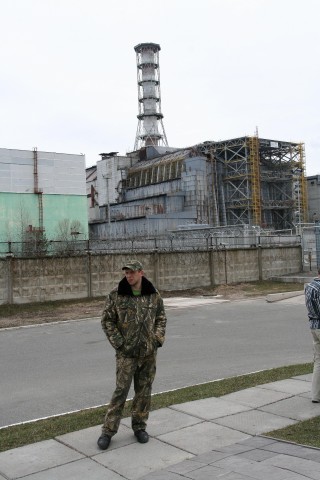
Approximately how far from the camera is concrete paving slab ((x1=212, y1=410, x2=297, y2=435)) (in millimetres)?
5711

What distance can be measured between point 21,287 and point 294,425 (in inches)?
706

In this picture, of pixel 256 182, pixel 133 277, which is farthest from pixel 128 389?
pixel 256 182

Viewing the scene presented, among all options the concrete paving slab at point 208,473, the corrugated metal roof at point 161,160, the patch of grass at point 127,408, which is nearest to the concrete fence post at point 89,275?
the patch of grass at point 127,408

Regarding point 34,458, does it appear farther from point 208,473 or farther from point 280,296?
point 280,296

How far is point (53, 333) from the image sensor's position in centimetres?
1614

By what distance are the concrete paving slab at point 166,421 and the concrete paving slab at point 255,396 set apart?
906mm

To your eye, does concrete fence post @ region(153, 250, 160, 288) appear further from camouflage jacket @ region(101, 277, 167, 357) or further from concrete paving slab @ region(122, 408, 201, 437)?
camouflage jacket @ region(101, 277, 167, 357)

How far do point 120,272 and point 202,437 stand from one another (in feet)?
64.5

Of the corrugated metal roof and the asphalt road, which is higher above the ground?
the corrugated metal roof

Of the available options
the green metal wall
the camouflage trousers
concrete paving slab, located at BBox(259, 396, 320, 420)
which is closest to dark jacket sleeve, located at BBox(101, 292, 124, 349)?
the camouflage trousers

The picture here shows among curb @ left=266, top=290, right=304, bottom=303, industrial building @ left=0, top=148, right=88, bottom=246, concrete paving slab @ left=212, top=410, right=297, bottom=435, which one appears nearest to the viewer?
concrete paving slab @ left=212, top=410, right=297, bottom=435

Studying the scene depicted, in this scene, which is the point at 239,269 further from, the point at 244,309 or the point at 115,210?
the point at 115,210

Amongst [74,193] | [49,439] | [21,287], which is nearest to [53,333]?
[21,287]

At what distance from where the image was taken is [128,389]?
5461 millimetres
